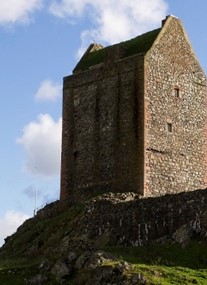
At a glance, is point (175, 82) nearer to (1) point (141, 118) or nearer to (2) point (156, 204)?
(1) point (141, 118)

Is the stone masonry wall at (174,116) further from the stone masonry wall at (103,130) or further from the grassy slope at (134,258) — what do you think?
the grassy slope at (134,258)

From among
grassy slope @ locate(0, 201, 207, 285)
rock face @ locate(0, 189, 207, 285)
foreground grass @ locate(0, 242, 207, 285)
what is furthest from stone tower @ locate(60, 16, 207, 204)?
foreground grass @ locate(0, 242, 207, 285)

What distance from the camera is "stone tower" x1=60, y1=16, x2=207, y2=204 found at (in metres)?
42.5

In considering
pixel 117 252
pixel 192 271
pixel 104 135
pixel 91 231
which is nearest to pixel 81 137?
pixel 104 135

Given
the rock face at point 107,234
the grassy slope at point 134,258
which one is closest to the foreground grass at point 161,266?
the grassy slope at point 134,258

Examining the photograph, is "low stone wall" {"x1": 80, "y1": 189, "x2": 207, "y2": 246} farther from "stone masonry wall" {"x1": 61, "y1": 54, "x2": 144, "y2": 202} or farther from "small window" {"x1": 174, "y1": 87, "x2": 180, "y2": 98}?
"small window" {"x1": 174, "y1": 87, "x2": 180, "y2": 98}

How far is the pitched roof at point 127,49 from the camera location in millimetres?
44625

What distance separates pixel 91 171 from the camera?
44.8 metres

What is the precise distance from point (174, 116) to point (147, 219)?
11773 millimetres

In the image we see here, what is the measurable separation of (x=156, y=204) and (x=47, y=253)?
245 inches

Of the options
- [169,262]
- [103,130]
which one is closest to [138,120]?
[103,130]

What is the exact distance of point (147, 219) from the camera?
1336 inches

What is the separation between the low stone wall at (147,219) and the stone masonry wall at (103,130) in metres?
4.60

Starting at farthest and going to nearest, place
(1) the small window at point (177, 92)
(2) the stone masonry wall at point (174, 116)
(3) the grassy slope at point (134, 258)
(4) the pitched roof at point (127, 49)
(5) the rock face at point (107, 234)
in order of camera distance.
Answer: (1) the small window at point (177, 92), (4) the pitched roof at point (127, 49), (2) the stone masonry wall at point (174, 116), (5) the rock face at point (107, 234), (3) the grassy slope at point (134, 258)
